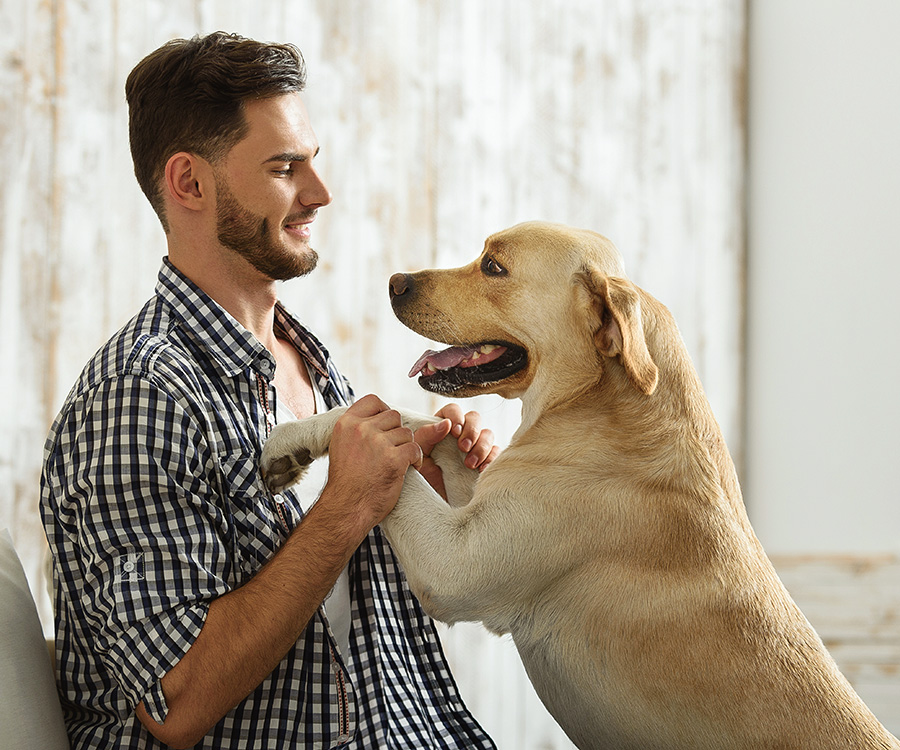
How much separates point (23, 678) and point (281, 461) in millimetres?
468

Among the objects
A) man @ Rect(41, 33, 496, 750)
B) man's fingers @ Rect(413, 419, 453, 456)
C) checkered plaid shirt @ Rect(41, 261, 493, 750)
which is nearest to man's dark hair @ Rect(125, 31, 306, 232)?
man @ Rect(41, 33, 496, 750)

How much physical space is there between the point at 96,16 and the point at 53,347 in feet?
2.48

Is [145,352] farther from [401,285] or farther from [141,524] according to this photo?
[401,285]

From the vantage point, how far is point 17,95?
1.97 meters

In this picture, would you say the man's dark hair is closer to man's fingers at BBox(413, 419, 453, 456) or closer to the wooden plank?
man's fingers at BBox(413, 419, 453, 456)

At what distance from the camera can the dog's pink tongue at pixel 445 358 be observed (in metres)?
1.56

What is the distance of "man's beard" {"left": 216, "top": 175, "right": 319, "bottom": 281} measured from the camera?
5.31ft

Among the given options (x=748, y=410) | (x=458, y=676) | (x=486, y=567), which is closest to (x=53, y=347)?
(x=486, y=567)

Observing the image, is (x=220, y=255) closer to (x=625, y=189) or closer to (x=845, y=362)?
(x=625, y=189)

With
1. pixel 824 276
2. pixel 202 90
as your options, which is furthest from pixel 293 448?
pixel 824 276

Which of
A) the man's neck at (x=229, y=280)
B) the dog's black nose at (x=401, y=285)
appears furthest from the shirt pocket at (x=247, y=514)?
the dog's black nose at (x=401, y=285)

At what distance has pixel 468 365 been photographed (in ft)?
5.14

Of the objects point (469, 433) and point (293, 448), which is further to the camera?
point (469, 433)

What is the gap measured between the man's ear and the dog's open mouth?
49cm
